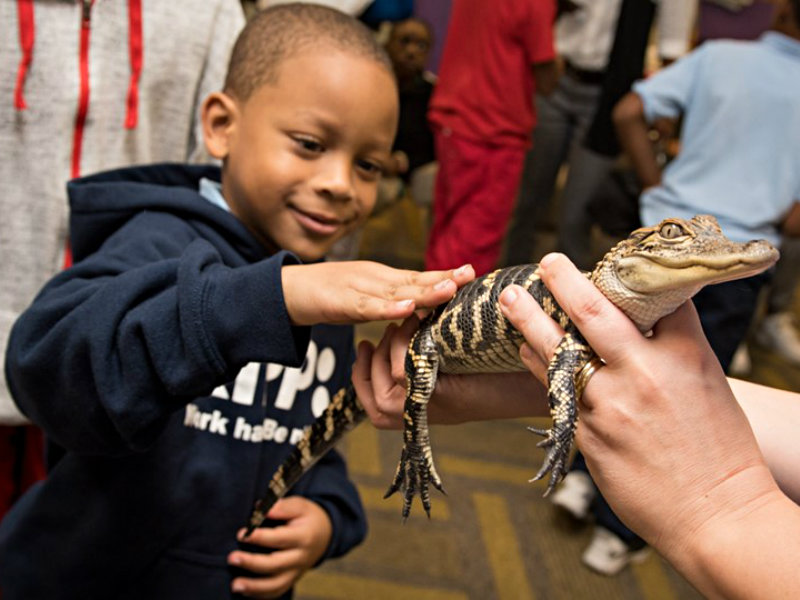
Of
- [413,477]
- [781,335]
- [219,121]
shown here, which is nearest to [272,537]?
[413,477]

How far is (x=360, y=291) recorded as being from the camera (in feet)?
2.30

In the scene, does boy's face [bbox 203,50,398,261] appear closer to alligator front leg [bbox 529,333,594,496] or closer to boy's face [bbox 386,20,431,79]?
alligator front leg [bbox 529,333,594,496]

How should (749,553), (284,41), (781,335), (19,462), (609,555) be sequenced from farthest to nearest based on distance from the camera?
(781,335) → (609,555) → (19,462) → (284,41) → (749,553)

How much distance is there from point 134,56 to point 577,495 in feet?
5.23

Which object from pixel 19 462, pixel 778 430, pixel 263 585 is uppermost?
pixel 778 430

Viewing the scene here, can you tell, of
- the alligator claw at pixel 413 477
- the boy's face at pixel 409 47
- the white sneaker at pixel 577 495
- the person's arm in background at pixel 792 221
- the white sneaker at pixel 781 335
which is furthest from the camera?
the white sneaker at pixel 781 335

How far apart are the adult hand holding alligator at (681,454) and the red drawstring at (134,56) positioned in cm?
86

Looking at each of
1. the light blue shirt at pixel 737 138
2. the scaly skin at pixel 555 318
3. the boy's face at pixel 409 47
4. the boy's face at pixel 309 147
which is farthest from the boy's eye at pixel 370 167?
the boy's face at pixel 409 47

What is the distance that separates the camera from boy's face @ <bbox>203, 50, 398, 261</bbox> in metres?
0.98

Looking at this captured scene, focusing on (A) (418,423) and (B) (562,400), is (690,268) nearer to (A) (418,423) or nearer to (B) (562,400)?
(B) (562,400)

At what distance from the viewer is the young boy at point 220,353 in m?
0.74

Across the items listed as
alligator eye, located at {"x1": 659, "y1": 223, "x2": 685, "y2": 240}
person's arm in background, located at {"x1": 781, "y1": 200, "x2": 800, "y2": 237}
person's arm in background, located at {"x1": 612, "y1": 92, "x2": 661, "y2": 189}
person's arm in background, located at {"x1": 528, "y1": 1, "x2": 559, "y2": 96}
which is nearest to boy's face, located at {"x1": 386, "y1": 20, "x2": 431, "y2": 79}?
person's arm in background, located at {"x1": 528, "y1": 1, "x2": 559, "y2": 96}

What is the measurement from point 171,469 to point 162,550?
129 millimetres

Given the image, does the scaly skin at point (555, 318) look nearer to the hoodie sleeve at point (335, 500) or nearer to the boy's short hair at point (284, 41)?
the hoodie sleeve at point (335, 500)
